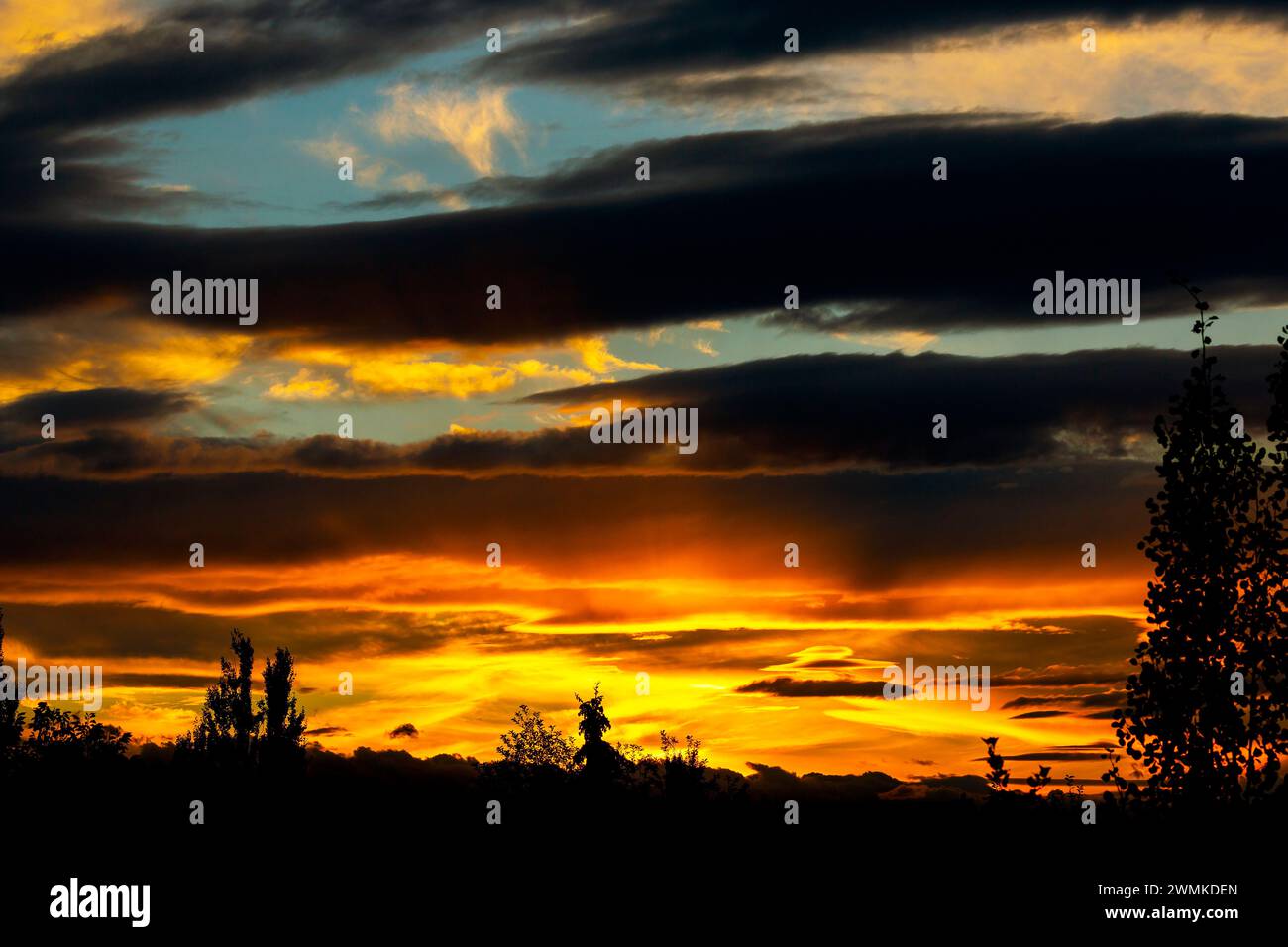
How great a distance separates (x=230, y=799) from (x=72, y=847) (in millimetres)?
23890

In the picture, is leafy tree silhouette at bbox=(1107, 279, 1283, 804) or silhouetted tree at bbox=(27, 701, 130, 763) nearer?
leafy tree silhouette at bbox=(1107, 279, 1283, 804)

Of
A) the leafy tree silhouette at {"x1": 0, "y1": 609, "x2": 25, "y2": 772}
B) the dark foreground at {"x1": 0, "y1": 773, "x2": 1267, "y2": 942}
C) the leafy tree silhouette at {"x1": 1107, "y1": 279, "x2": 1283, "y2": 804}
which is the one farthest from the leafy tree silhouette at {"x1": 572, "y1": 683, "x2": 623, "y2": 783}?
the leafy tree silhouette at {"x1": 1107, "y1": 279, "x2": 1283, "y2": 804}

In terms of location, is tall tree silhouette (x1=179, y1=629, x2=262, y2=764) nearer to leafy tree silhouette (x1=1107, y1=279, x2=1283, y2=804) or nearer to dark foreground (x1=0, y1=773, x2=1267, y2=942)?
dark foreground (x1=0, y1=773, x2=1267, y2=942)

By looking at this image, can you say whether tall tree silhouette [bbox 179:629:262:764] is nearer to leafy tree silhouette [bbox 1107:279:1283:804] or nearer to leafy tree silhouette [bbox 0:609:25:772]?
leafy tree silhouette [bbox 0:609:25:772]

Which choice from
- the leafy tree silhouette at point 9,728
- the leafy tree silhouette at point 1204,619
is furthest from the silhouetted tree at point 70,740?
the leafy tree silhouette at point 1204,619

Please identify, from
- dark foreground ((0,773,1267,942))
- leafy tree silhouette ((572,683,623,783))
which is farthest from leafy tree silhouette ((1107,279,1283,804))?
leafy tree silhouette ((572,683,623,783))

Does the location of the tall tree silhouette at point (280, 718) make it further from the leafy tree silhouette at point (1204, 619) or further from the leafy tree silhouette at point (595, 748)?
the leafy tree silhouette at point (1204, 619)

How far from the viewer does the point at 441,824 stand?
65750 mm

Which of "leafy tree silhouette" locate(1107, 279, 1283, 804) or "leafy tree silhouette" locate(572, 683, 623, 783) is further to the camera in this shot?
"leafy tree silhouette" locate(572, 683, 623, 783)

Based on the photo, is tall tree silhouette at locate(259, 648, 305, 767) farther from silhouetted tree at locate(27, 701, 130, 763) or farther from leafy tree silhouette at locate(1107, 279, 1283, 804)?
leafy tree silhouette at locate(1107, 279, 1283, 804)
